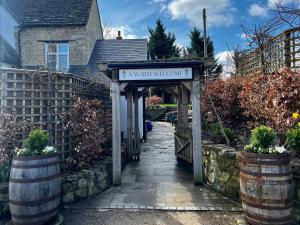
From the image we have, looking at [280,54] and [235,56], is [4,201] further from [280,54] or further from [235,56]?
[235,56]

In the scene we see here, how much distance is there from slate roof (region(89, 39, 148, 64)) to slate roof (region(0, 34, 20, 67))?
412cm

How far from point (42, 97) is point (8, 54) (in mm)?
10183

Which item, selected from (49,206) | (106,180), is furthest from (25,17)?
(49,206)

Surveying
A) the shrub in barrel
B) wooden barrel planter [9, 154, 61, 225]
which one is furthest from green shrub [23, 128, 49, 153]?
wooden barrel planter [9, 154, 61, 225]

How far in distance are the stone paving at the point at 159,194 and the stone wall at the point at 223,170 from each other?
0.19 meters

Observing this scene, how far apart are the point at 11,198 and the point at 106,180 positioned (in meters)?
2.37

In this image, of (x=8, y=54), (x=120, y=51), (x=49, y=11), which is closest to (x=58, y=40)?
(x=49, y=11)

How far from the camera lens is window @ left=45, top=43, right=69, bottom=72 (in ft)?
49.6

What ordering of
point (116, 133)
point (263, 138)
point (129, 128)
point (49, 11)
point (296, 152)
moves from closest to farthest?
point (263, 138) → point (296, 152) → point (116, 133) → point (129, 128) → point (49, 11)

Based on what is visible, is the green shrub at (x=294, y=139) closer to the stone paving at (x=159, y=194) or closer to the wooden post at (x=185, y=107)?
the stone paving at (x=159, y=194)

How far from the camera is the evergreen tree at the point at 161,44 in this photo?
3416 centimetres

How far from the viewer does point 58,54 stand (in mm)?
15305

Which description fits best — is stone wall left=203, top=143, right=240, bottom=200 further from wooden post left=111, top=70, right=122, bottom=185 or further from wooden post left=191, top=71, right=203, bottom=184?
wooden post left=111, top=70, right=122, bottom=185

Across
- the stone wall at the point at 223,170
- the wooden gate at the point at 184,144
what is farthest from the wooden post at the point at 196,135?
the wooden gate at the point at 184,144
